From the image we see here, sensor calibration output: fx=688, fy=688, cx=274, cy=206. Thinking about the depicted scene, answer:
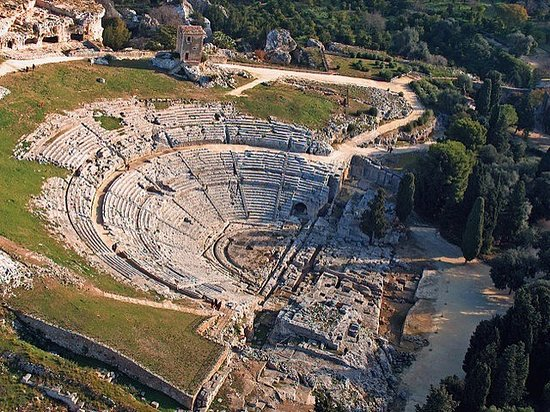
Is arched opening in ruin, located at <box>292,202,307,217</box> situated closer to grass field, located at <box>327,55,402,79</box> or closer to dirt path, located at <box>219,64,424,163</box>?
dirt path, located at <box>219,64,424,163</box>

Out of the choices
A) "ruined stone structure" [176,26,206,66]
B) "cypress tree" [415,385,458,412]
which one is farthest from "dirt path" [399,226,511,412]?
"ruined stone structure" [176,26,206,66]

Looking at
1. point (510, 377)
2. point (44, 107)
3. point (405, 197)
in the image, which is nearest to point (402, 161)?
point (405, 197)

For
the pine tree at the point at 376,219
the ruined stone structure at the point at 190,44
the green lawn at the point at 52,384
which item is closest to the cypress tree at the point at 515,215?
the pine tree at the point at 376,219

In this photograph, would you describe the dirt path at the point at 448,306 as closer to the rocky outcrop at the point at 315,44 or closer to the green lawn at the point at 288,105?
the green lawn at the point at 288,105

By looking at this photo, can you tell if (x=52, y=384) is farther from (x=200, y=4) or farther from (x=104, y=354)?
(x=200, y=4)

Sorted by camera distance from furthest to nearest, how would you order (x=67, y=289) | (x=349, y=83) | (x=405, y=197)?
1. (x=349, y=83)
2. (x=405, y=197)
3. (x=67, y=289)

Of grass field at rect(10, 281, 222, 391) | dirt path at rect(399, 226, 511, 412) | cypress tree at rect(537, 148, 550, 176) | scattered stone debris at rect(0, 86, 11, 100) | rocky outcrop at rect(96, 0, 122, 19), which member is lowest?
dirt path at rect(399, 226, 511, 412)
